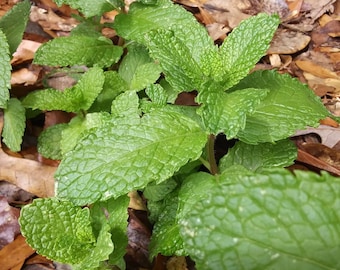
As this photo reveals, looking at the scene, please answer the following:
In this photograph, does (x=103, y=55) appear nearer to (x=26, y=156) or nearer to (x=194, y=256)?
(x=26, y=156)

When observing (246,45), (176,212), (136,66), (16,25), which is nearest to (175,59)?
(246,45)

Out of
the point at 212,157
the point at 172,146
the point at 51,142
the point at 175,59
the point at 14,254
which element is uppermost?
the point at 175,59

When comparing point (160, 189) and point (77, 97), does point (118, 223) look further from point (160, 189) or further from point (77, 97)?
point (77, 97)

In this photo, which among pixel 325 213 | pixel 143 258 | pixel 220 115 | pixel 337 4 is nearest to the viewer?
pixel 325 213

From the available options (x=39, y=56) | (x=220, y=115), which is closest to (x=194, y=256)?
(x=220, y=115)

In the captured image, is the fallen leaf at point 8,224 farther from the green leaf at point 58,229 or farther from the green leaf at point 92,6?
the green leaf at point 92,6

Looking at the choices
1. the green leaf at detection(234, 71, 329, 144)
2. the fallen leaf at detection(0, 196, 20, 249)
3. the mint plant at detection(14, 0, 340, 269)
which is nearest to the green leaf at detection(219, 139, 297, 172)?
the mint plant at detection(14, 0, 340, 269)
